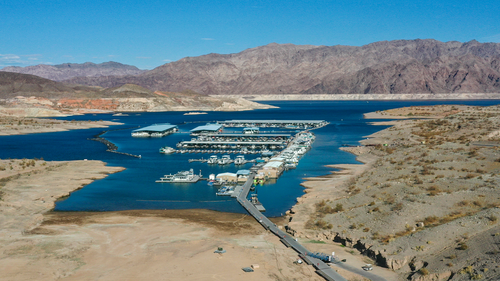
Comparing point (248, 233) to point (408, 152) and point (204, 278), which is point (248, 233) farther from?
point (408, 152)

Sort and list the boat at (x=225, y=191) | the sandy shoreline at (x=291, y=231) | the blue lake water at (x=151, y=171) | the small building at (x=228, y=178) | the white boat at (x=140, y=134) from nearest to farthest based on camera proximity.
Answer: the sandy shoreline at (x=291, y=231) < the blue lake water at (x=151, y=171) < the boat at (x=225, y=191) < the small building at (x=228, y=178) < the white boat at (x=140, y=134)

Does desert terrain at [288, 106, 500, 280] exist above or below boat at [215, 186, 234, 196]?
above

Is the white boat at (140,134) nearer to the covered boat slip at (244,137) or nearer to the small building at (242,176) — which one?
the covered boat slip at (244,137)

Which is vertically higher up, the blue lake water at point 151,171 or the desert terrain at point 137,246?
the desert terrain at point 137,246

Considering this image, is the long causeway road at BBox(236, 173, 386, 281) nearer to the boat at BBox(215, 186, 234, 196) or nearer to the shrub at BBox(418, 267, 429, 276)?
the shrub at BBox(418, 267, 429, 276)

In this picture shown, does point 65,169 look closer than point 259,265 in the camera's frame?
No

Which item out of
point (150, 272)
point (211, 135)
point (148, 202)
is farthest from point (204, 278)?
point (211, 135)

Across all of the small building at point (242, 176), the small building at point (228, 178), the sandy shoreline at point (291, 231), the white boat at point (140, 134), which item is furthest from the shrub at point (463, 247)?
Result: the white boat at point (140, 134)

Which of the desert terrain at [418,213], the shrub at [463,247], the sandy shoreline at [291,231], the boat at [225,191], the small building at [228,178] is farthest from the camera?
the small building at [228,178]

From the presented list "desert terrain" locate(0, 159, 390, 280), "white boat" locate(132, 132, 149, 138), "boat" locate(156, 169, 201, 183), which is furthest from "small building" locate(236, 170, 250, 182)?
"white boat" locate(132, 132, 149, 138)
